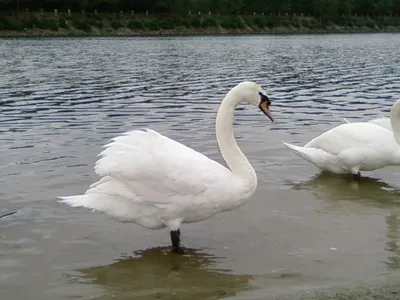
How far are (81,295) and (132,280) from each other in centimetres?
54

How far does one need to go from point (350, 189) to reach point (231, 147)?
10.1 feet

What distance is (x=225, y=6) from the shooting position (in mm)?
113000

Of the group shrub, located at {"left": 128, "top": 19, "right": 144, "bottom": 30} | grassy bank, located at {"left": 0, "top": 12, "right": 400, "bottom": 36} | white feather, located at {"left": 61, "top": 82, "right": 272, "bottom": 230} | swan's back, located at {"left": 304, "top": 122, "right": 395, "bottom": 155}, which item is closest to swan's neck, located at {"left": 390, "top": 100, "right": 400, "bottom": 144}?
swan's back, located at {"left": 304, "top": 122, "right": 395, "bottom": 155}

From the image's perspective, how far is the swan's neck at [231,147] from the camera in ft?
21.4

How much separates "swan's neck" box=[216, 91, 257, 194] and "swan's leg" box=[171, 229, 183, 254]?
0.82 m

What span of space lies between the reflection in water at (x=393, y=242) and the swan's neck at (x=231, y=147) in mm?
1518

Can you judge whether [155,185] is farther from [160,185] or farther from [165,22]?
[165,22]

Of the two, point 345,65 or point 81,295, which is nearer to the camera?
point 81,295

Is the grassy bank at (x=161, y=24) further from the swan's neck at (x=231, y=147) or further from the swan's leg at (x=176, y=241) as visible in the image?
the swan's leg at (x=176, y=241)

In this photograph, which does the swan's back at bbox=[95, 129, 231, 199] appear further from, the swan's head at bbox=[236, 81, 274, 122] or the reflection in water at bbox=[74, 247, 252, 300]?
the swan's head at bbox=[236, 81, 274, 122]

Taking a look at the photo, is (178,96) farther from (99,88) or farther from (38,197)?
(38,197)

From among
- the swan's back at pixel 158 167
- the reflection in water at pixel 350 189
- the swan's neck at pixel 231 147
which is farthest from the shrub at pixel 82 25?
the swan's back at pixel 158 167

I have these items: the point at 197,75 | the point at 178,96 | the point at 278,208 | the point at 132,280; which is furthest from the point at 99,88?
the point at 132,280

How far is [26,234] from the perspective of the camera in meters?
7.09
